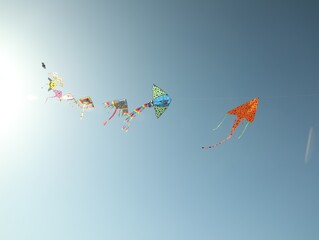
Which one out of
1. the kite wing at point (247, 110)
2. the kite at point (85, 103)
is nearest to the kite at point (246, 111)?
the kite wing at point (247, 110)

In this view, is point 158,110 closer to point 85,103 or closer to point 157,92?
point 157,92

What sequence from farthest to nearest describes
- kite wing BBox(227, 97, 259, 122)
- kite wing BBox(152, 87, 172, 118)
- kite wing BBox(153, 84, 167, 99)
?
kite wing BBox(227, 97, 259, 122), kite wing BBox(152, 87, 172, 118), kite wing BBox(153, 84, 167, 99)

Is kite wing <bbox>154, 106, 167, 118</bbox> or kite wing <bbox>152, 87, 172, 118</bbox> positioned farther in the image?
kite wing <bbox>154, 106, 167, 118</bbox>

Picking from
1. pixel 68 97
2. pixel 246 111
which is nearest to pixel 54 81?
pixel 68 97

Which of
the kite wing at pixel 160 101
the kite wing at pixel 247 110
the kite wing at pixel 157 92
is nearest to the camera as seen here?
the kite wing at pixel 157 92

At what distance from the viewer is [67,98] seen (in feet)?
74.9

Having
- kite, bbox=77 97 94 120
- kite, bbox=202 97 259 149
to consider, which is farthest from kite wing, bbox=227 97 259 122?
kite, bbox=77 97 94 120

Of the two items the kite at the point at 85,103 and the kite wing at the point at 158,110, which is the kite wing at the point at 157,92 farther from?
the kite at the point at 85,103

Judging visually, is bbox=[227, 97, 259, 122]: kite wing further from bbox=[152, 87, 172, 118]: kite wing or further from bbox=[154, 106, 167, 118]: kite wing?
bbox=[154, 106, 167, 118]: kite wing

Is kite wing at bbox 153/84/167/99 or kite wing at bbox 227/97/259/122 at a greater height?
kite wing at bbox 227/97/259/122

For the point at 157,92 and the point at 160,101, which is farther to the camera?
the point at 160,101

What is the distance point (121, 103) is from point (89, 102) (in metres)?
2.01

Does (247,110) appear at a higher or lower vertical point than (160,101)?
higher

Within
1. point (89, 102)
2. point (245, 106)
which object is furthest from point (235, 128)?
point (89, 102)
